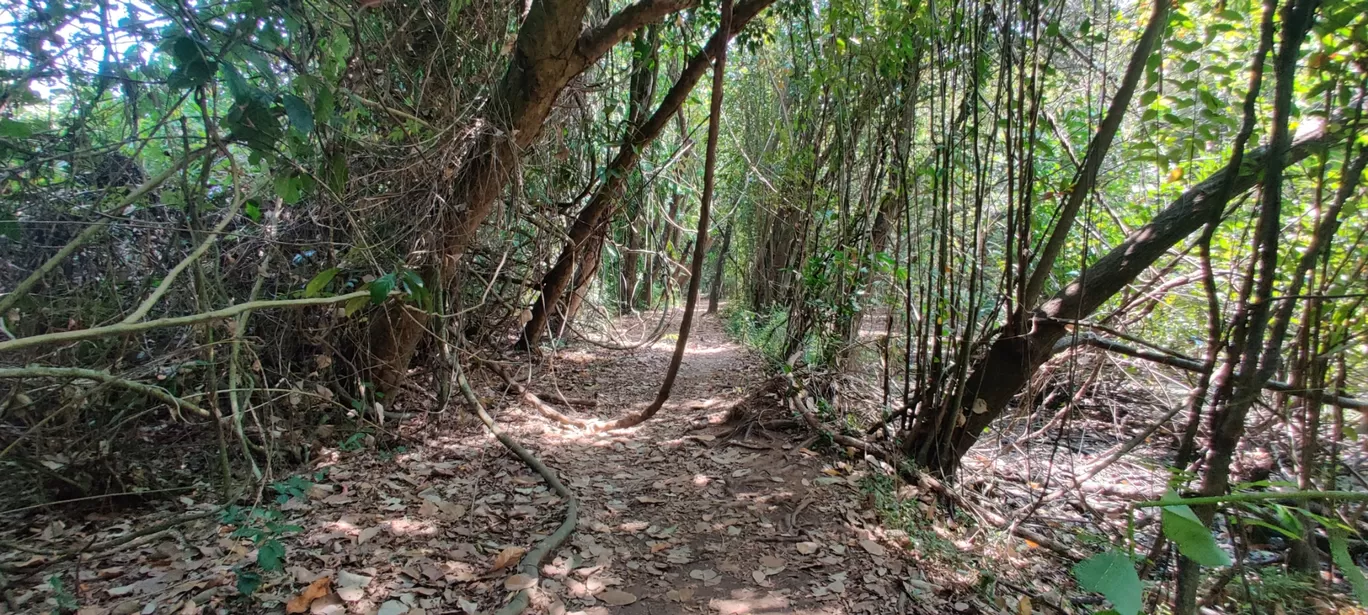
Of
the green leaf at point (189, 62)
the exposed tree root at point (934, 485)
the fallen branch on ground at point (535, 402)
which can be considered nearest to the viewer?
the green leaf at point (189, 62)

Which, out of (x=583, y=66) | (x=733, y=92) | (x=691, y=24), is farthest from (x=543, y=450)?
(x=733, y=92)

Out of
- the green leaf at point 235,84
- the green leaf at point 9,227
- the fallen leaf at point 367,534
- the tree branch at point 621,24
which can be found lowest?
the fallen leaf at point 367,534

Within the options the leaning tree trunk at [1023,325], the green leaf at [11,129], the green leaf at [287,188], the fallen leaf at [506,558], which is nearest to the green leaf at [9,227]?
the green leaf at [11,129]

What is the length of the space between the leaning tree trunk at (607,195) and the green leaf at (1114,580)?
14.3ft

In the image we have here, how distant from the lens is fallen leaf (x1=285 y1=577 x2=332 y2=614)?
2.00 meters

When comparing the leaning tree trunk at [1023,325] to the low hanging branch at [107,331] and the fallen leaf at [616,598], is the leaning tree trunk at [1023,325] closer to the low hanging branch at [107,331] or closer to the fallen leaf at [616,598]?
the fallen leaf at [616,598]

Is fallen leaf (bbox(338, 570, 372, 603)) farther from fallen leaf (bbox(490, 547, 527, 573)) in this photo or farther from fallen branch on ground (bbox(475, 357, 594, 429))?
fallen branch on ground (bbox(475, 357, 594, 429))

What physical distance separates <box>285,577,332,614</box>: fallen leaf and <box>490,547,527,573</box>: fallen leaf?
561 millimetres

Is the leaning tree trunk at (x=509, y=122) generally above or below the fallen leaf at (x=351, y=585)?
above

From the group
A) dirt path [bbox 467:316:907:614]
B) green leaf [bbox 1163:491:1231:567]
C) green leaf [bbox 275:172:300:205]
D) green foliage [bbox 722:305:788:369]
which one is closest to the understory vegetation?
green leaf [bbox 1163:491:1231:567]

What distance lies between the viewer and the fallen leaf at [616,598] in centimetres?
227

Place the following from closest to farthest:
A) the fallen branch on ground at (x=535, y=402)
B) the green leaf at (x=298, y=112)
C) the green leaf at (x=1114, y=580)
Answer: the green leaf at (x=1114, y=580) → the green leaf at (x=298, y=112) → the fallen branch on ground at (x=535, y=402)

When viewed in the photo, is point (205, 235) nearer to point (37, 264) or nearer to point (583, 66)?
point (37, 264)

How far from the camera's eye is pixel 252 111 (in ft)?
6.18
